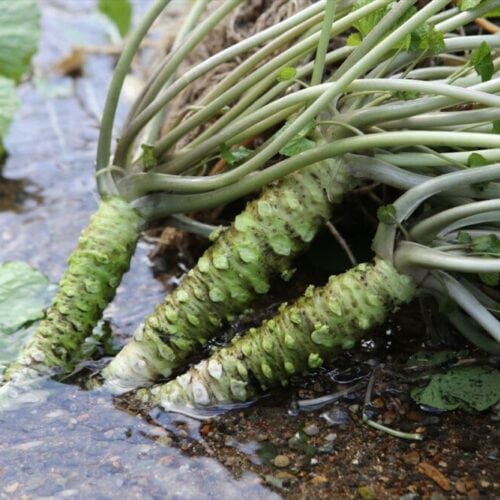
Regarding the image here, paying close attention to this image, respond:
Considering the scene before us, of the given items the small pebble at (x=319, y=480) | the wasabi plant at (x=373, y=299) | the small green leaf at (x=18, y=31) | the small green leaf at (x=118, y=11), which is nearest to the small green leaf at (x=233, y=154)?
the wasabi plant at (x=373, y=299)

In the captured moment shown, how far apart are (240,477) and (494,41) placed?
0.69 meters

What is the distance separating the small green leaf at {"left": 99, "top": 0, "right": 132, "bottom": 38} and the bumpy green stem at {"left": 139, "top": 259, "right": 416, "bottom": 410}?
1541mm

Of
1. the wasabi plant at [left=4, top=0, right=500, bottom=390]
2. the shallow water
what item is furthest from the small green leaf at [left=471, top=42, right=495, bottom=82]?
the shallow water

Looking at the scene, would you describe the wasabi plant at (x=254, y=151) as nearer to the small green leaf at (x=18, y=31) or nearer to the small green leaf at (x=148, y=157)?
the small green leaf at (x=148, y=157)

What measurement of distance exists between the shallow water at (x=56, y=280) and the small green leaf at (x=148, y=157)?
0.29 meters

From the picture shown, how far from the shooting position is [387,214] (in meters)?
1.13

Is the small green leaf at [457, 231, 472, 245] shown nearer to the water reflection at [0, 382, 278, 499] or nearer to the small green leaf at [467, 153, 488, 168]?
the small green leaf at [467, 153, 488, 168]

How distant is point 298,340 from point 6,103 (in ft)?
3.46

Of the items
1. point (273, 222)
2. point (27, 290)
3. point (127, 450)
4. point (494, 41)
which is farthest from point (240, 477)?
point (494, 41)

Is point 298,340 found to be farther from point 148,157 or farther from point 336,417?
point 148,157

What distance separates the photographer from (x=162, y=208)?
4.40 ft

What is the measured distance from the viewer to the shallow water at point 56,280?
3.50 feet

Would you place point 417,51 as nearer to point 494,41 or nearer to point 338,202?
point 494,41

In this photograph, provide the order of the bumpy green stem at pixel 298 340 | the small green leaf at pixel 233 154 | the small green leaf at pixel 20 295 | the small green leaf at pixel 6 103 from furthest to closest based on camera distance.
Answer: the small green leaf at pixel 6 103
the small green leaf at pixel 20 295
the small green leaf at pixel 233 154
the bumpy green stem at pixel 298 340
